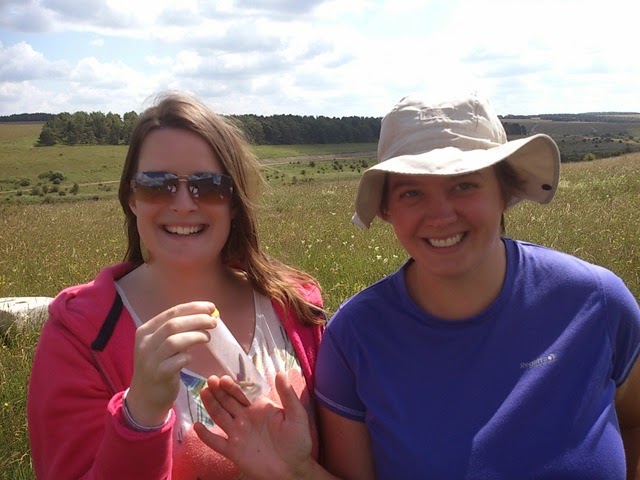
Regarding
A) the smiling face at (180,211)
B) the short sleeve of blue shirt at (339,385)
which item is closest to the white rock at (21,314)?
the smiling face at (180,211)

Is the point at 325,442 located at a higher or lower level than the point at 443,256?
lower

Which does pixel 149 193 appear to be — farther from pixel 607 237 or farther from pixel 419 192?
pixel 607 237

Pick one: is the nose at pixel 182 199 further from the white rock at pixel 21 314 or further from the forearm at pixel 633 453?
the white rock at pixel 21 314

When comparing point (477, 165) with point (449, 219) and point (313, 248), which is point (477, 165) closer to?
point (449, 219)

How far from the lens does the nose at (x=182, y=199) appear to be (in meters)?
2.24

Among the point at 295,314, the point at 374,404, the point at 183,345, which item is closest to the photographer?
the point at 183,345

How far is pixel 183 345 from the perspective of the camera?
5.72 ft

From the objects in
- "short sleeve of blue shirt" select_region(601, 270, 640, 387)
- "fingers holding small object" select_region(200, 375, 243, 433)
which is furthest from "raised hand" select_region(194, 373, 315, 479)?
"short sleeve of blue shirt" select_region(601, 270, 640, 387)

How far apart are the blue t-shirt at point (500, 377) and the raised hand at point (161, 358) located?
540 millimetres

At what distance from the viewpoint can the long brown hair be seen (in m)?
2.37

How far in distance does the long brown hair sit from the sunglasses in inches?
3.8

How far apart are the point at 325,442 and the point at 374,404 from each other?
28 cm

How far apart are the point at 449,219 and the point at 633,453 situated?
107 centimetres

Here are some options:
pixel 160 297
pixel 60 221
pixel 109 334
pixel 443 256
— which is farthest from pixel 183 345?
pixel 60 221
